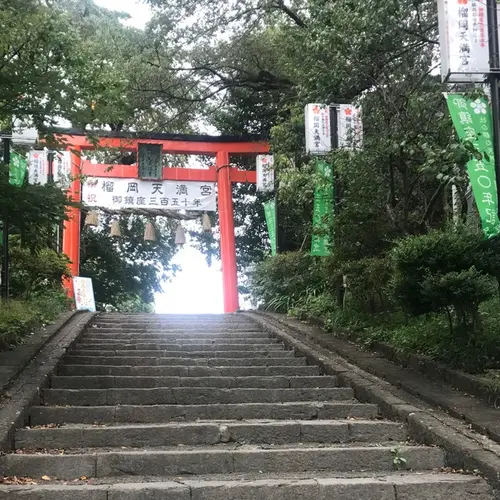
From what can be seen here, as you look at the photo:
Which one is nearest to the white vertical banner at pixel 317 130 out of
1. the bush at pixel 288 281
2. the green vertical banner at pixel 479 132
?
the bush at pixel 288 281

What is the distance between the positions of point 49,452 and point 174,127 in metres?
15.7

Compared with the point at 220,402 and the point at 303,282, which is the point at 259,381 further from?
the point at 303,282

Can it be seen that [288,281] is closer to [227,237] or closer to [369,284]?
[227,237]

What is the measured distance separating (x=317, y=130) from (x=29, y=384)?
6886 mm

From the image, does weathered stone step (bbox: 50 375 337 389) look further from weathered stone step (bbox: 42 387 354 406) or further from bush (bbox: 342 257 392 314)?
bush (bbox: 342 257 392 314)

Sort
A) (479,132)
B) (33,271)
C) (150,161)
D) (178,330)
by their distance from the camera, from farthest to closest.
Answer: (150,161), (33,271), (178,330), (479,132)

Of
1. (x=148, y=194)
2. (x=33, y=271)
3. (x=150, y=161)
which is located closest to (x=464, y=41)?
(x=33, y=271)

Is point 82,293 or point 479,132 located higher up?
point 479,132

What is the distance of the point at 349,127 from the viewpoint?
10156mm

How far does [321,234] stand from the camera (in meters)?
9.61

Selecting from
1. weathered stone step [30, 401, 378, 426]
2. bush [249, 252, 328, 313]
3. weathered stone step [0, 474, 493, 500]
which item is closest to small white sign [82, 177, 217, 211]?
bush [249, 252, 328, 313]

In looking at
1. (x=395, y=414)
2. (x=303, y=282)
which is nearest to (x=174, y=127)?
(x=303, y=282)

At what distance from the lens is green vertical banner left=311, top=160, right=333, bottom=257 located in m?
9.61

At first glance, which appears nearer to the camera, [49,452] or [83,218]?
[49,452]
